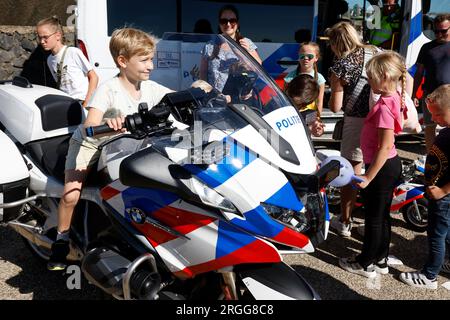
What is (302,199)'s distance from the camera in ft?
6.43

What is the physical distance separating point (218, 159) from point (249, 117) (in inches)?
9.8

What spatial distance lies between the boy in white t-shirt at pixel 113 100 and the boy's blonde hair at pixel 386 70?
1388 mm

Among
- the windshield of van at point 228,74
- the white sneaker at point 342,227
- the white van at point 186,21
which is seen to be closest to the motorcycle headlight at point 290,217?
the windshield of van at point 228,74

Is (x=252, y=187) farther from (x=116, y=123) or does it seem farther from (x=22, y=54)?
(x=22, y=54)

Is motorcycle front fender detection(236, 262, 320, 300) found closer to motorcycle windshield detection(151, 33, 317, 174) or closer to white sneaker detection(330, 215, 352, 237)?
motorcycle windshield detection(151, 33, 317, 174)

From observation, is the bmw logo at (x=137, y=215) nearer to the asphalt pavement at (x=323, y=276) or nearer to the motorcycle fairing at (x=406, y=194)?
the asphalt pavement at (x=323, y=276)

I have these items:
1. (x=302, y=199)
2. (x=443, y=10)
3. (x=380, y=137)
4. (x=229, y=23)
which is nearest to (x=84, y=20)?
(x=229, y=23)

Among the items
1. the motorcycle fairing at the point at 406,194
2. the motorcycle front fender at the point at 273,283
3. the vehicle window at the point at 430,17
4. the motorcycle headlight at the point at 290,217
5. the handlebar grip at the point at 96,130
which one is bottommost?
the motorcycle fairing at the point at 406,194

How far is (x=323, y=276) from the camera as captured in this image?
3268 millimetres

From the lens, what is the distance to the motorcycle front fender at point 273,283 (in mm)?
1961

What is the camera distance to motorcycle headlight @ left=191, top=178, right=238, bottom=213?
6.08ft

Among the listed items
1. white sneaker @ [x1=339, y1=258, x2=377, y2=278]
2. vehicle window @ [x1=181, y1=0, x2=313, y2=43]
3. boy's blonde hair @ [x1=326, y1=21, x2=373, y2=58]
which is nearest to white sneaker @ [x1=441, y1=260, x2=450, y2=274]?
white sneaker @ [x1=339, y1=258, x2=377, y2=278]
